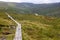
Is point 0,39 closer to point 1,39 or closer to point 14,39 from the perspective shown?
point 1,39

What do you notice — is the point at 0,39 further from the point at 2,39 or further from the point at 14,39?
the point at 14,39

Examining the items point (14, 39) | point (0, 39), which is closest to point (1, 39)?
point (0, 39)

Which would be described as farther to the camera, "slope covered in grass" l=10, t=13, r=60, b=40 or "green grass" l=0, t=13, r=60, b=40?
"slope covered in grass" l=10, t=13, r=60, b=40

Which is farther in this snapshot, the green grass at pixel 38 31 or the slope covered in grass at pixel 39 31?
the slope covered in grass at pixel 39 31
